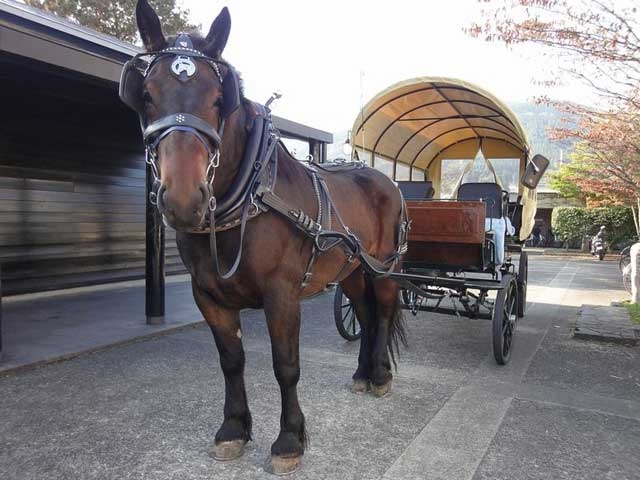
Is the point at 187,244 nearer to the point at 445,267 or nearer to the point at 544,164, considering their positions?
the point at 445,267

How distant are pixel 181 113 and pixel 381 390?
2.49m

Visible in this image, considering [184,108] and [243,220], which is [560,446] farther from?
[184,108]

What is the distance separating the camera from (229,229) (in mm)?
2203

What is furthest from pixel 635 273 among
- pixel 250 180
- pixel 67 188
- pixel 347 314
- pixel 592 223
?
pixel 592 223

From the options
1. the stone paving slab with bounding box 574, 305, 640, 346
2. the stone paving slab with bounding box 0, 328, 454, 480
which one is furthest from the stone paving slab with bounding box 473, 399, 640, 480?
the stone paving slab with bounding box 574, 305, 640, 346

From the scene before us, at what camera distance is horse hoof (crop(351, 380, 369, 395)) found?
3.57 metres

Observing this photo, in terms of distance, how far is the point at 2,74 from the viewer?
5.00m

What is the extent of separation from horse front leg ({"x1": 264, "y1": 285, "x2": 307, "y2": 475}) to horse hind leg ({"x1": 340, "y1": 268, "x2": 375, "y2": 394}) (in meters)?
1.14

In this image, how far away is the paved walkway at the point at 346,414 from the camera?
2.52 m

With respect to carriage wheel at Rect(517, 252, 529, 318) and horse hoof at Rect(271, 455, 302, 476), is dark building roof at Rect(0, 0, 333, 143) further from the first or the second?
carriage wheel at Rect(517, 252, 529, 318)

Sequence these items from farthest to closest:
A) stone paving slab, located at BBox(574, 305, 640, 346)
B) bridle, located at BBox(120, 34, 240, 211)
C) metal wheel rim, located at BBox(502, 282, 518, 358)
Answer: stone paving slab, located at BBox(574, 305, 640, 346) < metal wheel rim, located at BBox(502, 282, 518, 358) < bridle, located at BBox(120, 34, 240, 211)

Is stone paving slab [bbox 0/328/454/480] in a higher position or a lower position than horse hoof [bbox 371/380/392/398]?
lower

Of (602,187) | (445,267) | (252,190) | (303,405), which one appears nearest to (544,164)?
(445,267)

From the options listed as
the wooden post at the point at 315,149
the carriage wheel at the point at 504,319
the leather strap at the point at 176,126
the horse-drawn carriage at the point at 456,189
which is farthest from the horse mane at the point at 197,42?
the wooden post at the point at 315,149
